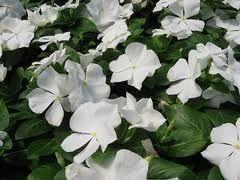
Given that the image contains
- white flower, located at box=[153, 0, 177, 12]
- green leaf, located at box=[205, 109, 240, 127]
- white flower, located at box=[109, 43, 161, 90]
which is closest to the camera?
green leaf, located at box=[205, 109, 240, 127]

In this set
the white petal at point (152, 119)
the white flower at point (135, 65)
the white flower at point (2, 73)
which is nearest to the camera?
the white petal at point (152, 119)

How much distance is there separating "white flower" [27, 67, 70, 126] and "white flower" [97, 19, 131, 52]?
30 centimetres

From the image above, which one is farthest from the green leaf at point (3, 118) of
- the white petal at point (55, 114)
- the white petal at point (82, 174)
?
the white petal at point (82, 174)

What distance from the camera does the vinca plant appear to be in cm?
119

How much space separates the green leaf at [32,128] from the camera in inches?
57.8

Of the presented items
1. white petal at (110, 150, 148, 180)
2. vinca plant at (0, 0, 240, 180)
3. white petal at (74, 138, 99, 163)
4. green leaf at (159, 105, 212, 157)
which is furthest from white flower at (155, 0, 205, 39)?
white petal at (110, 150, 148, 180)

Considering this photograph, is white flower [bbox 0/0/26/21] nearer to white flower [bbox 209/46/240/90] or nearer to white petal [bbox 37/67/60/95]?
white petal [bbox 37/67/60/95]

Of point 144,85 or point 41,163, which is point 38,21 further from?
point 41,163

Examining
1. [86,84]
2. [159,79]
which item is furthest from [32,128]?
[159,79]

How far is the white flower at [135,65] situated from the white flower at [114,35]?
0.15 meters

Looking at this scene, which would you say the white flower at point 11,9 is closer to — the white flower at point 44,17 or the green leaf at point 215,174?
the white flower at point 44,17

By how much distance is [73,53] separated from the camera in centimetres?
167

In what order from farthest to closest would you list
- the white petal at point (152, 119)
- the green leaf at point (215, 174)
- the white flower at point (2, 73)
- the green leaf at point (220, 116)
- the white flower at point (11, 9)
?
the white flower at point (11, 9)
the white flower at point (2, 73)
the green leaf at point (220, 116)
the white petal at point (152, 119)
the green leaf at point (215, 174)

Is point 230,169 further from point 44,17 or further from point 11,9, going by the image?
point 11,9
